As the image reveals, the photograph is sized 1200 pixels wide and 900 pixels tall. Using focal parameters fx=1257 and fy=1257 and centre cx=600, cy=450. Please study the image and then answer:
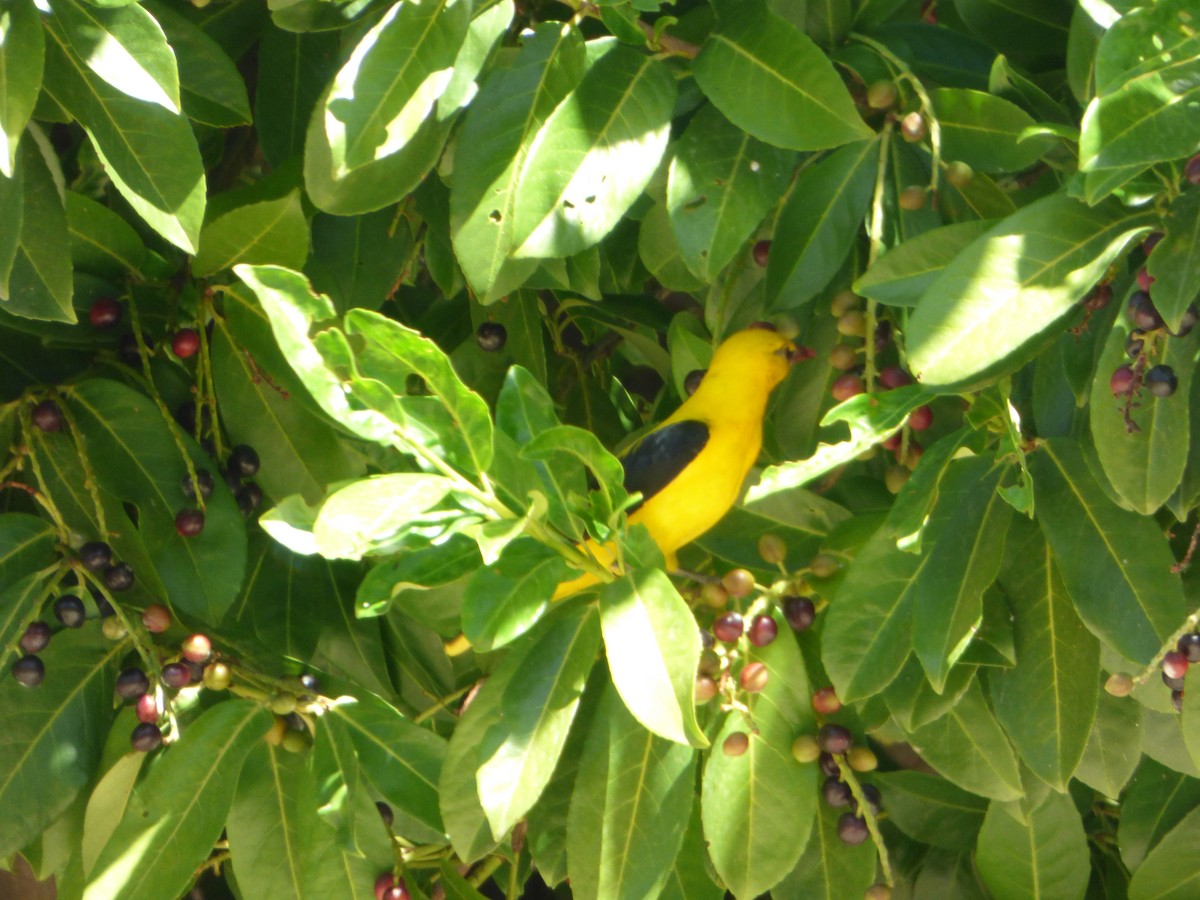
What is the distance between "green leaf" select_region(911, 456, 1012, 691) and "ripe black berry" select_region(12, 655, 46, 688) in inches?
34.4

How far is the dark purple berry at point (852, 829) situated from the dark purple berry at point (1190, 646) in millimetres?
399

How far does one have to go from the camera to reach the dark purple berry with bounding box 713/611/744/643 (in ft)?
4.05

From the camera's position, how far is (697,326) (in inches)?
66.9

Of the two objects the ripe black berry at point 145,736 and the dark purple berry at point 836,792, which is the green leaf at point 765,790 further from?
the ripe black berry at point 145,736

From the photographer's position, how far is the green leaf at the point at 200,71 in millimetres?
1291

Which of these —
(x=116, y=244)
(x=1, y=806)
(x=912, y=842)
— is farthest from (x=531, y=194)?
(x=912, y=842)

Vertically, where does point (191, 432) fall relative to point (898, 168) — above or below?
below

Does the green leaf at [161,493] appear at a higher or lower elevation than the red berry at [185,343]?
lower

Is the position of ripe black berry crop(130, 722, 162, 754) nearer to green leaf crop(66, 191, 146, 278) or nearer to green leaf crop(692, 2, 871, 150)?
green leaf crop(66, 191, 146, 278)

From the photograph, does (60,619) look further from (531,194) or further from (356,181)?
(531,194)

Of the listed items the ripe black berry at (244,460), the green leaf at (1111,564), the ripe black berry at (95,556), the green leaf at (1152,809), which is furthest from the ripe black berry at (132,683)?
the green leaf at (1152,809)

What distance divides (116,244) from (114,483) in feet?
0.84

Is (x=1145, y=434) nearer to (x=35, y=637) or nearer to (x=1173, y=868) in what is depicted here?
(x=1173, y=868)

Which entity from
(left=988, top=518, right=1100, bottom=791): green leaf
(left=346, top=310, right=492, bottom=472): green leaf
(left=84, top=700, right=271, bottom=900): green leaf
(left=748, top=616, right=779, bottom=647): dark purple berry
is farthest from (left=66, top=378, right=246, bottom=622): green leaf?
(left=988, top=518, right=1100, bottom=791): green leaf
